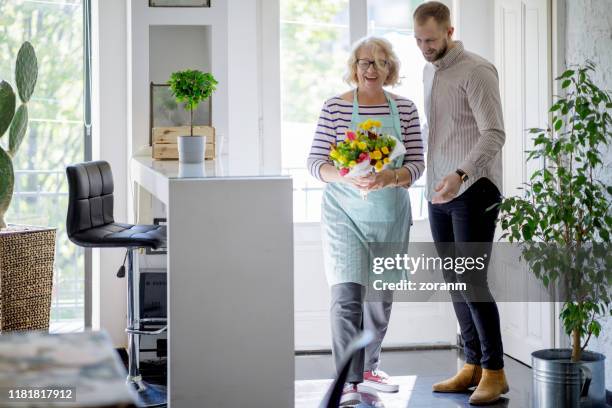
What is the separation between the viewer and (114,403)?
1.25 m

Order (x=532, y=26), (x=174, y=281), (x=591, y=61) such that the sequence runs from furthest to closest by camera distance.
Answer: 1. (x=532, y=26)
2. (x=591, y=61)
3. (x=174, y=281)

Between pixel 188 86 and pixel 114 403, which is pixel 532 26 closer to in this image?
pixel 188 86

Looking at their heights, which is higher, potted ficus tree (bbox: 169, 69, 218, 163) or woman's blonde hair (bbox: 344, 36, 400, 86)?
woman's blonde hair (bbox: 344, 36, 400, 86)

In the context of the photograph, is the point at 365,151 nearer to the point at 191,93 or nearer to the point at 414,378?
the point at 191,93

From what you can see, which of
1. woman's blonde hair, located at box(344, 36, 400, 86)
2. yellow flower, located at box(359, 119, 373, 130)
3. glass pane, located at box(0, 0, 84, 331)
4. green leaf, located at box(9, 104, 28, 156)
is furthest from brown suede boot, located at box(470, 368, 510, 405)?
green leaf, located at box(9, 104, 28, 156)

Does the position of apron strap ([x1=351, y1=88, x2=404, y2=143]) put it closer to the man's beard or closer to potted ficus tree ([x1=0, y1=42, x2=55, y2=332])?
the man's beard

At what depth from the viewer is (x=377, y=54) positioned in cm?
374

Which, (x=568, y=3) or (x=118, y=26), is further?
(x=118, y=26)

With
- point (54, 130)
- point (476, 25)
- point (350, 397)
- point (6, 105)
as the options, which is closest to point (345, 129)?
point (350, 397)

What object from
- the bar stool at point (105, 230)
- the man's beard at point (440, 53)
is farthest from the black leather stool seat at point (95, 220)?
the man's beard at point (440, 53)

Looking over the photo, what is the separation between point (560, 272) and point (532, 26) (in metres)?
1.35

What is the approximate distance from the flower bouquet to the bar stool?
0.75m

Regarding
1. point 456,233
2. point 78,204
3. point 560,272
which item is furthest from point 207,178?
point 560,272

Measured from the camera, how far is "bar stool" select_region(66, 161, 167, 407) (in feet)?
11.8
